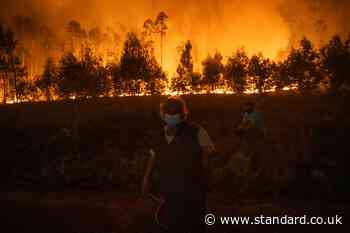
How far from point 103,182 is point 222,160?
351 centimetres

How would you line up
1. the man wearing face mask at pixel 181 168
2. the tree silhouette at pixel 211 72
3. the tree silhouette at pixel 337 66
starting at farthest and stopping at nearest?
the tree silhouette at pixel 211 72, the tree silhouette at pixel 337 66, the man wearing face mask at pixel 181 168

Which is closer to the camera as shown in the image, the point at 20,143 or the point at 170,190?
the point at 170,190

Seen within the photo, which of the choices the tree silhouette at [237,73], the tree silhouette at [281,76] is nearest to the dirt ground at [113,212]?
the tree silhouette at [281,76]

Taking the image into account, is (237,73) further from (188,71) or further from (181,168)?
(181,168)

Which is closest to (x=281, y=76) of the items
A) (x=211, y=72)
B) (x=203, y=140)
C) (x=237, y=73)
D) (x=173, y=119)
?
(x=237, y=73)

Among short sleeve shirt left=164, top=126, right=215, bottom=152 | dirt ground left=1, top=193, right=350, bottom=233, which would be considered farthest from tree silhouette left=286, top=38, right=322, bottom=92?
short sleeve shirt left=164, top=126, right=215, bottom=152

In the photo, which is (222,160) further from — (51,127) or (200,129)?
(51,127)

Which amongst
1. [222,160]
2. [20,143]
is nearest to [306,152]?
[222,160]

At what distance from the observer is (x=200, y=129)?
4184 mm

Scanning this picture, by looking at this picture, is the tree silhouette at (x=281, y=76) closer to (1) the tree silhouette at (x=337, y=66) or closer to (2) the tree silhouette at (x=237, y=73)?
(2) the tree silhouette at (x=237, y=73)

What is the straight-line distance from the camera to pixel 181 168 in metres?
4.07

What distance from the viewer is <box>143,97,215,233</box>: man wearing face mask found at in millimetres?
4062

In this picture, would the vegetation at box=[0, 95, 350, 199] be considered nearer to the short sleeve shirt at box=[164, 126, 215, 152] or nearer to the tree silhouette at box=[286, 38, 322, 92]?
the short sleeve shirt at box=[164, 126, 215, 152]

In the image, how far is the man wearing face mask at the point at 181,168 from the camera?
4062mm
